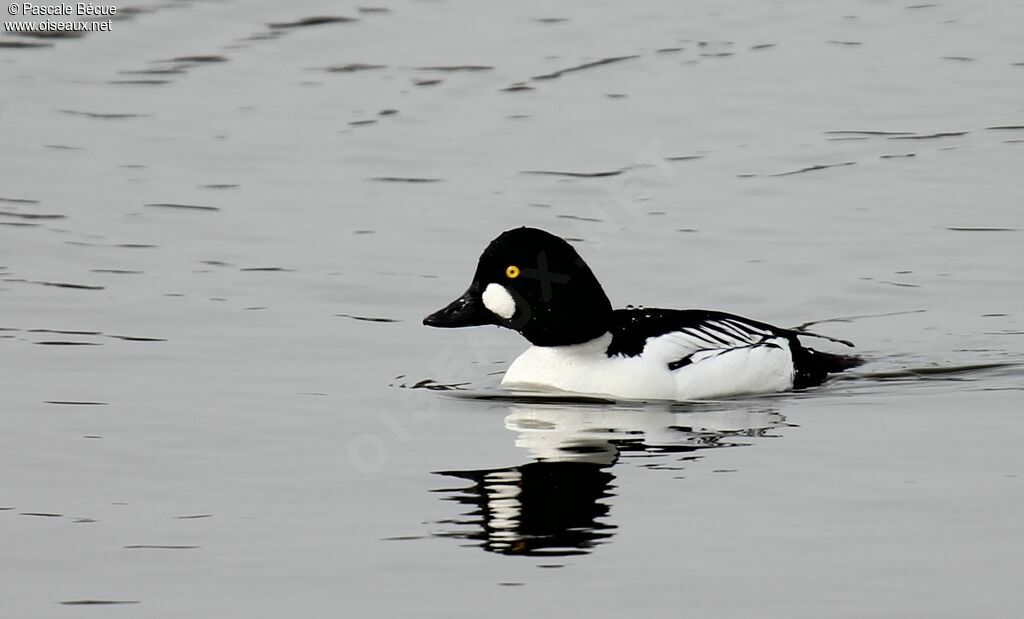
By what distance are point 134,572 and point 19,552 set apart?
21.0 inches

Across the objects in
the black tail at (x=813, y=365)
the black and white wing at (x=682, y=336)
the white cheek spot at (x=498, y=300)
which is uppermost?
the white cheek spot at (x=498, y=300)

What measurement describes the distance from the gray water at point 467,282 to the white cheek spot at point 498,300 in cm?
49

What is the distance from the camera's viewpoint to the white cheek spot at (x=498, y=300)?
34.2 feet

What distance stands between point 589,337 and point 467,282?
2355mm

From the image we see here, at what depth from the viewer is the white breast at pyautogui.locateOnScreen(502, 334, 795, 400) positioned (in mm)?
10391

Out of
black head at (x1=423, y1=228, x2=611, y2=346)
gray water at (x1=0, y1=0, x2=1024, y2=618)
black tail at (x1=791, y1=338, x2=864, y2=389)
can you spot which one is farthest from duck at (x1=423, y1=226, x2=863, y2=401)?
gray water at (x1=0, y1=0, x2=1024, y2=618)

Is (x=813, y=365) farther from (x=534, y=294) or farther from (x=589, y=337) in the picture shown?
(x=534, y=294)

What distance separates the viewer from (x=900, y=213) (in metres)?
14.5

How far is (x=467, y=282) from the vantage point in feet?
41.9

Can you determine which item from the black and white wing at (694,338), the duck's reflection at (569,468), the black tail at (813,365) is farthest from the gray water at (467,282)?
the black and white wing at (694,338)

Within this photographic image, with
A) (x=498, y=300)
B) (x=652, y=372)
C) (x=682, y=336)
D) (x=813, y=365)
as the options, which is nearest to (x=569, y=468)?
(x=652, y=372)

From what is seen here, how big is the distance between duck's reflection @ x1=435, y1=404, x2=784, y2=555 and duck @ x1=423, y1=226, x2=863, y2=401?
1.08 ft

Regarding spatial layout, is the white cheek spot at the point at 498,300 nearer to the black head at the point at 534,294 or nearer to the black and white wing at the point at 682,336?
the black head at the point at 534,294

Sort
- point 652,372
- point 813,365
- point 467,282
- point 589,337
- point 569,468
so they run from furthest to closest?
point 467,282 → point 813,365 → point 589,337 → point 652,372 → point 569,468
